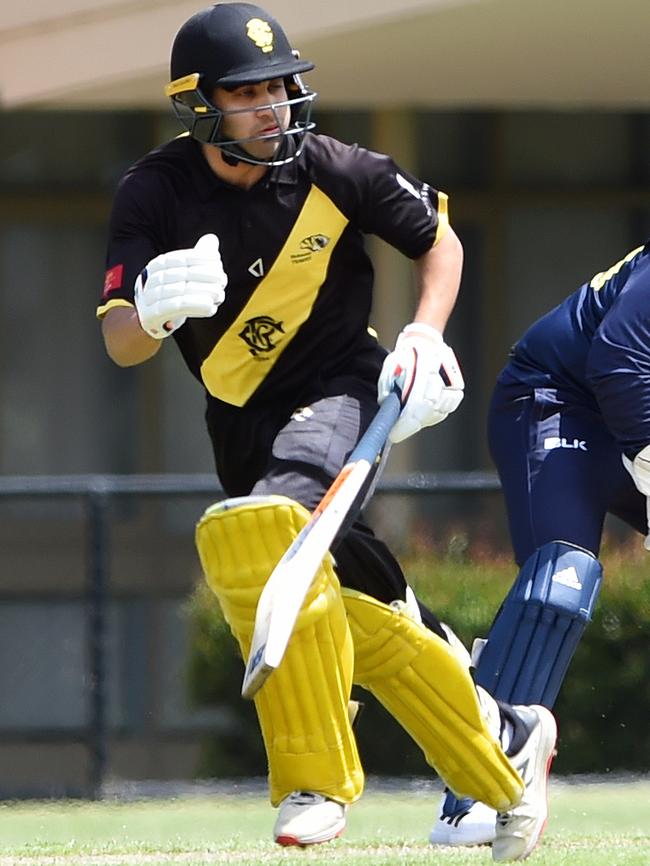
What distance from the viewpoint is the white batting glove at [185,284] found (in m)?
4.09

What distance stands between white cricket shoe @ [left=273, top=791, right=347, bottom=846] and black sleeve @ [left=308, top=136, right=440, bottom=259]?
1406 mm

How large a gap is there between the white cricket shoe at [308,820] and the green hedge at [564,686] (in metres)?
3.83

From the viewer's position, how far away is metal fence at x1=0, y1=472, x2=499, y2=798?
8.40 metres

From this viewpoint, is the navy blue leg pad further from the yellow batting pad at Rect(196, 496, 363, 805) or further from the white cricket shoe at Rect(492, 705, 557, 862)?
the yellow batting pad at Rect(196, 496, 363, 805)

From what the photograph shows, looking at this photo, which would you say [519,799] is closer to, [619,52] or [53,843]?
[53,843]

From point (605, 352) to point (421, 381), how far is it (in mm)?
591

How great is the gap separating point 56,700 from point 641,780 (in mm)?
2565

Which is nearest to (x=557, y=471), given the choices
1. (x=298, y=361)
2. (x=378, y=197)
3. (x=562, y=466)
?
(x=562, y=466)

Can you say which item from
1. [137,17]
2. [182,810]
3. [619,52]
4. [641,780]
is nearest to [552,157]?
[619,52]

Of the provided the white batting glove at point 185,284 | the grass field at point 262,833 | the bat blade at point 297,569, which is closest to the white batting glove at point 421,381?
the bat blade at point 297,569

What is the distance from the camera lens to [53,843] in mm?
5742

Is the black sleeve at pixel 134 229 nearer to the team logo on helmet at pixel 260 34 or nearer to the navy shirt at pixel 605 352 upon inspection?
the team logo on helmet at pixel 260 34

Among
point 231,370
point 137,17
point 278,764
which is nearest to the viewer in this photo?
point 278,764

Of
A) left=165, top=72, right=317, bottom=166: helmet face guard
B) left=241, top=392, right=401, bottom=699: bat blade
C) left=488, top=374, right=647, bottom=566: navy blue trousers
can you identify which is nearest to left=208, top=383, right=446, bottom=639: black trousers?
left=241, top=392, right=401, bottom=699: bat blade
